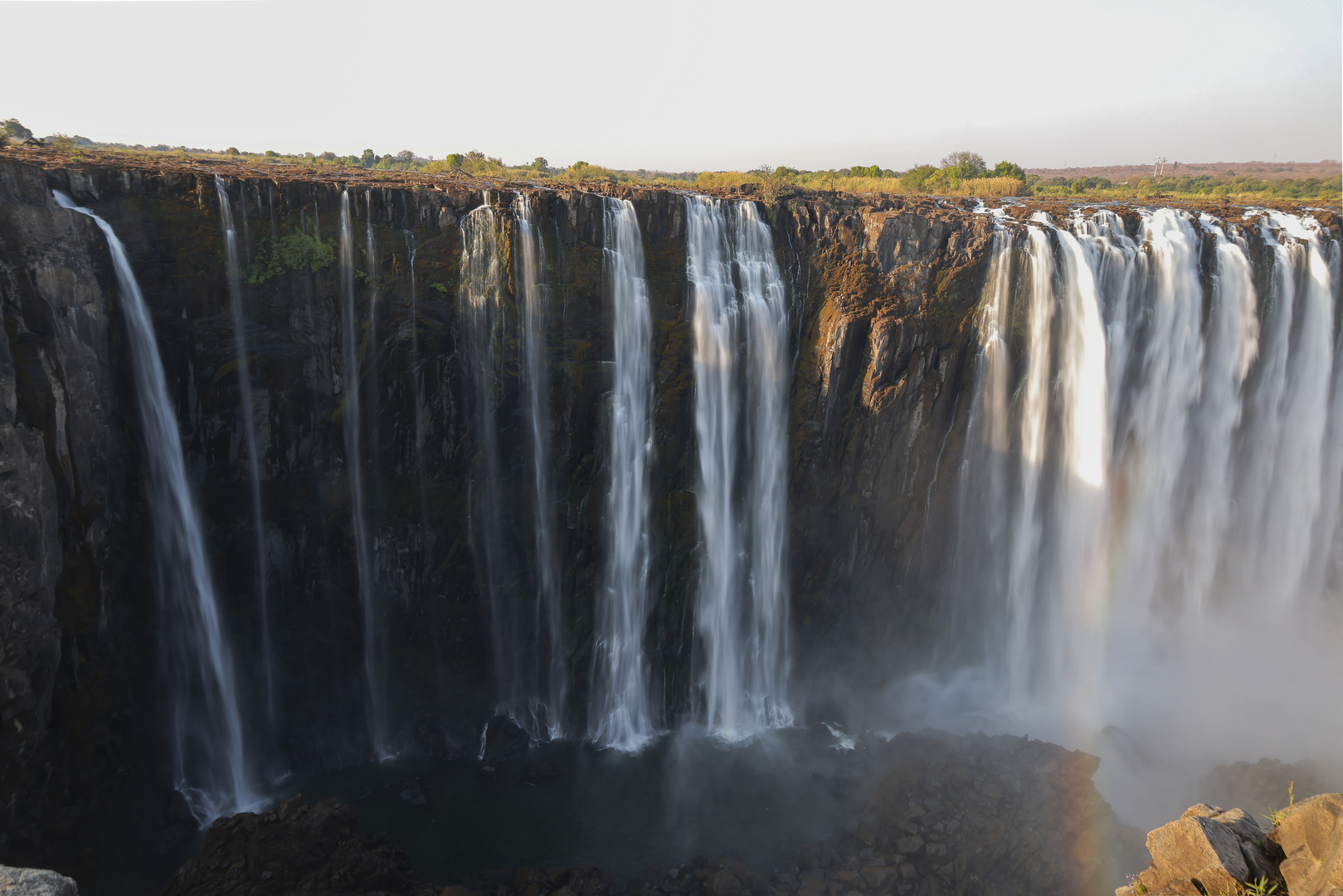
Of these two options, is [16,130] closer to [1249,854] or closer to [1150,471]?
[1249,854]

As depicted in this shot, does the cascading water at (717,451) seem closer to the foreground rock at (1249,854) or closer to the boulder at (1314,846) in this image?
the foreground rock at (1249,854)

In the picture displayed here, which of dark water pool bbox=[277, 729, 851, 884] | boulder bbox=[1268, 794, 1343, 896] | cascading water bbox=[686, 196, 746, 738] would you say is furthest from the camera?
cascading water bbox=[686, 196, 746, 738]

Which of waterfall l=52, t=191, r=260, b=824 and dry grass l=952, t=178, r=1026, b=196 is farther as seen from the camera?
dry grass l=952, t=178, r=1026, b=196

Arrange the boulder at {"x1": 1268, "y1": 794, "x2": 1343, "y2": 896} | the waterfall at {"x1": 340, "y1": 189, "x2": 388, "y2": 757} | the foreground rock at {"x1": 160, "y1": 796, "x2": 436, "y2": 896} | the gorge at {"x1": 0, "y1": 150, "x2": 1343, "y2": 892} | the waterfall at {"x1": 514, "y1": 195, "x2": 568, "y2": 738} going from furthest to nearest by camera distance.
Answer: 1. the waterfall at {"x1": 514, "y1": 195, "x2": 568, "y2": 738}
2. the waterfall at {"x1": 340, "y1": 189, "x2": 388, "y2": 757}
3. the gorge at {"x1": 0, "y1": 150, "x2": 1343, "y2": 892}
4. the foreground rock at {"x1": 160, "y1": 796, "x2": 436, "y2": 896}
5. the boulder at {"x1": 1268, "y1": 794, "x2": 1343, "y2": 896}

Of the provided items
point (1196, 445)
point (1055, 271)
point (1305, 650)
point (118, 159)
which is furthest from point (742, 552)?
point (118, 159)

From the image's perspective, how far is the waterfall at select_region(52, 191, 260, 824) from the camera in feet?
46.8

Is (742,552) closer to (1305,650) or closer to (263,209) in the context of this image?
(263,209)

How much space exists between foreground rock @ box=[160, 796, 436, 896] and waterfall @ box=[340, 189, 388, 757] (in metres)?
4.89

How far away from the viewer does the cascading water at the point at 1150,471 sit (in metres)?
19.3

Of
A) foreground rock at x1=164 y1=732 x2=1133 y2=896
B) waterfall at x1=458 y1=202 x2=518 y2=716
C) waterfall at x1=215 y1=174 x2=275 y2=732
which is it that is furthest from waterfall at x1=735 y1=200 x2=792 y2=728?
waterfall at x1=215 y1=174 x2=275 y2=732

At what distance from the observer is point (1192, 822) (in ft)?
22.1

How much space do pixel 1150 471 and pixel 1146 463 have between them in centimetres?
31

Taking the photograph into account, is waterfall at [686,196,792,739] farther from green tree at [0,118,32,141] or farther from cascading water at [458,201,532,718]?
green tree at [0,118,32,141]

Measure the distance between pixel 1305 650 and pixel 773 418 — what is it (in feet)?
58.9
